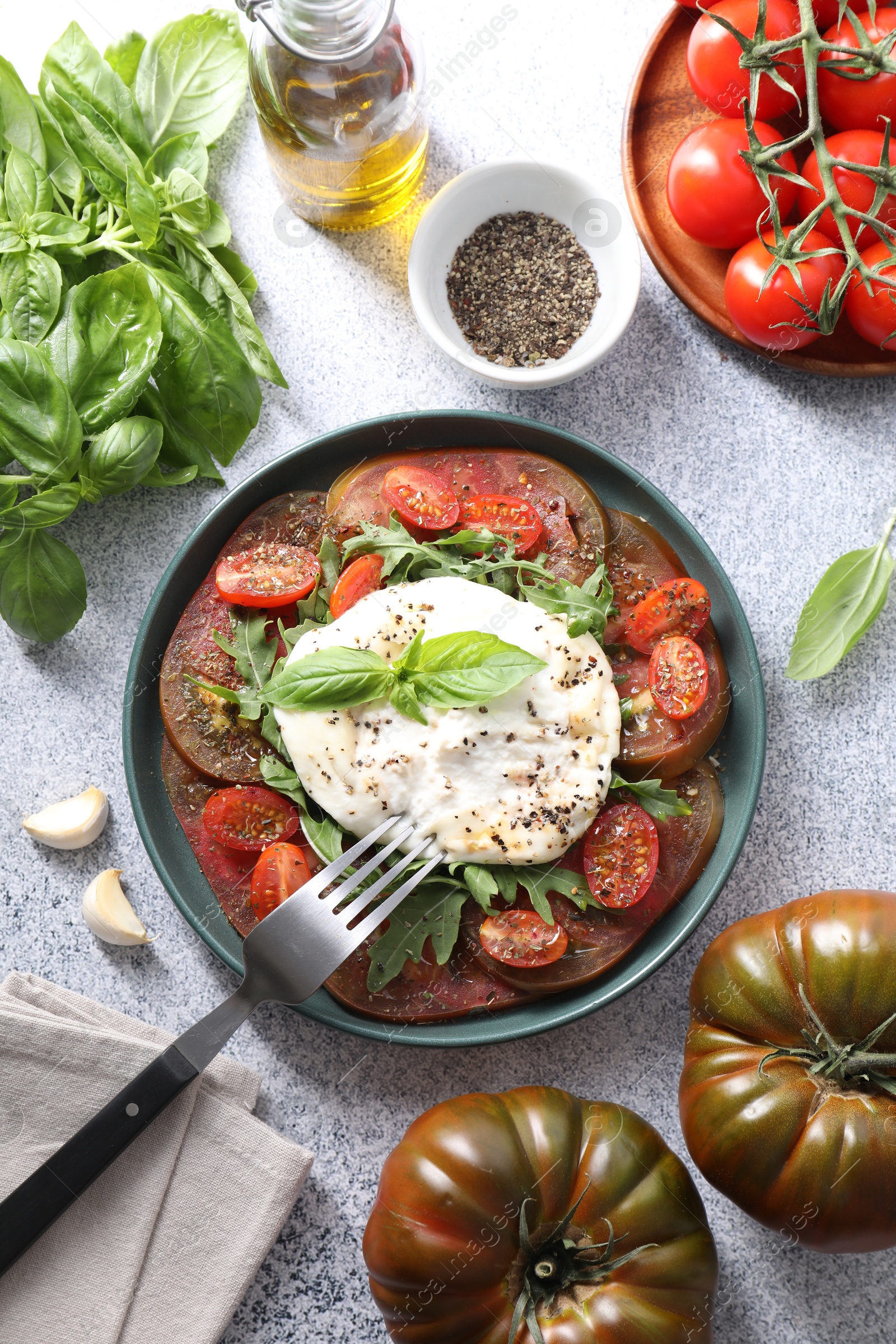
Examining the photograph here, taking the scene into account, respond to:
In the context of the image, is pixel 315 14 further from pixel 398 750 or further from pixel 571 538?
pixel 398 750

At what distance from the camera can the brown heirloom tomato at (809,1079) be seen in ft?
5.03

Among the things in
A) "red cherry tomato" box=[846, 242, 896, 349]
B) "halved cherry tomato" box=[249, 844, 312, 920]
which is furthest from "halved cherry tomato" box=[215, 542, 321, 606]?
"red cherry tomato" box=[846, 242, 896, 349]

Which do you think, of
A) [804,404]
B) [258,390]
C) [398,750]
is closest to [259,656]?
[398,750]

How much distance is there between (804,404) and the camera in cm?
202

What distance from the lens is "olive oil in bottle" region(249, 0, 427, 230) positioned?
168 centimetres

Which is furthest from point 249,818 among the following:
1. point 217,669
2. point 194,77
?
point 194,77

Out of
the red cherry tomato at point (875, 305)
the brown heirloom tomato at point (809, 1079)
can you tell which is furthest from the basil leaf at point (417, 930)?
the red cherry tomato at point (875, 305)

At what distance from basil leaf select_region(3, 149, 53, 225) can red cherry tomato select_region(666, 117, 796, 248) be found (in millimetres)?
1161

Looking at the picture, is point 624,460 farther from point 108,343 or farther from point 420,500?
point 108,343

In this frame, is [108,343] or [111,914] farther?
[111,914]

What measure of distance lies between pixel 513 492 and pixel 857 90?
97 centimetres

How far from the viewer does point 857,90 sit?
1827 millimetres

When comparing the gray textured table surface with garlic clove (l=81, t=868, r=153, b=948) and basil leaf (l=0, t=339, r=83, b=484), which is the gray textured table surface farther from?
basil leaf (l=0, t=339, r=83, b=484)

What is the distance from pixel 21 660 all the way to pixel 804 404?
5.45 ft
